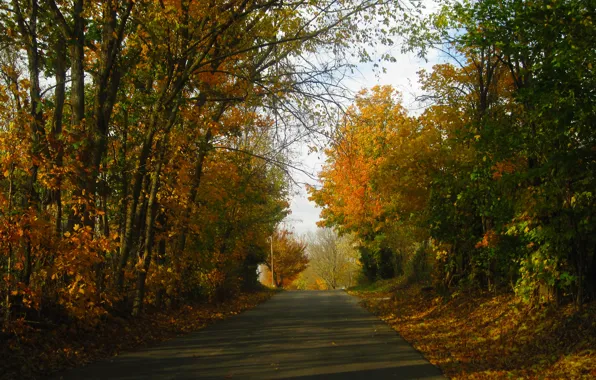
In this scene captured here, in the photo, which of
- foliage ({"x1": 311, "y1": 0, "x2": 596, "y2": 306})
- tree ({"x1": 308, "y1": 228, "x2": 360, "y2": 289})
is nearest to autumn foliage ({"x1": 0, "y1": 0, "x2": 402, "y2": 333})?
foliage ({"x1": 311, "y1": 0, "x2": 596, "y2": 306})

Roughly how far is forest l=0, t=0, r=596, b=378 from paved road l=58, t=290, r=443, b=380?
A: 2.03 m

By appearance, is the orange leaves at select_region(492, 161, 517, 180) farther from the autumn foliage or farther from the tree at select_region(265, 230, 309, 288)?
the tree at select_region(265, 230, 309, 288)

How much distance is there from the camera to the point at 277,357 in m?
10.2

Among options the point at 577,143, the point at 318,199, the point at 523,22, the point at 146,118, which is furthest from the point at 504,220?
the point at 318,199

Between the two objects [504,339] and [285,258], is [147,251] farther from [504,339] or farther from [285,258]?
[285,258]

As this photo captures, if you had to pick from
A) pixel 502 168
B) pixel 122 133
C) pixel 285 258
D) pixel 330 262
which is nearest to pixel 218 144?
pixel 122 133

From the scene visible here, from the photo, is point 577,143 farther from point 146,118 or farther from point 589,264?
point 146,118

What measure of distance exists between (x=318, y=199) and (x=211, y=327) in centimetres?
2382

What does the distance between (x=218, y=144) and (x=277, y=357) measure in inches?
498

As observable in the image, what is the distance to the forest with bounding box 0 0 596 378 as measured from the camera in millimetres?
10078

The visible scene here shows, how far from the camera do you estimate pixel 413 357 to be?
10.2 metres

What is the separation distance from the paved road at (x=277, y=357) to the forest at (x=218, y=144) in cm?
203

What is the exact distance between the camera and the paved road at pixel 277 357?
28.2ft

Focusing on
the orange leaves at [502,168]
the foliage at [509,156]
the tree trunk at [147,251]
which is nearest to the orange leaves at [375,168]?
the foliage at [509,156]
